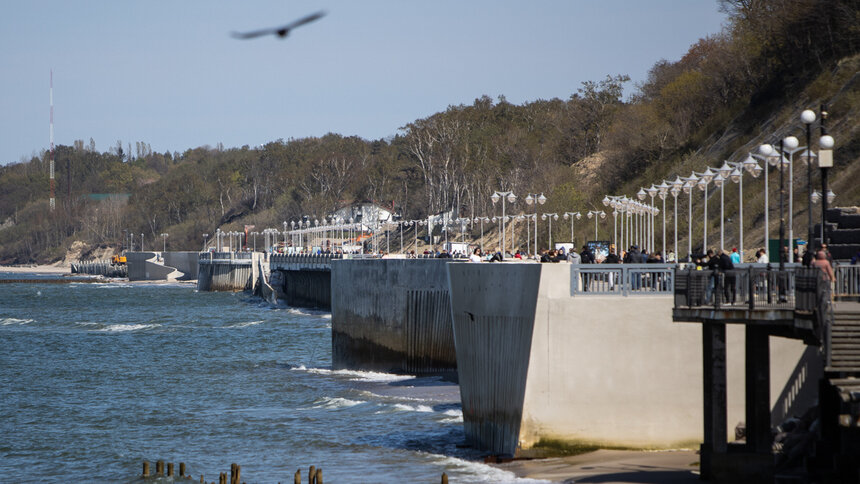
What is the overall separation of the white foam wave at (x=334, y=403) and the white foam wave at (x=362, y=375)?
320cm

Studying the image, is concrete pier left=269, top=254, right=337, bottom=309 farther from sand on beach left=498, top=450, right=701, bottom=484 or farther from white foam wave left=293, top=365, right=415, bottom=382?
sand on beach left=498, top=450, right=701, bottom=484

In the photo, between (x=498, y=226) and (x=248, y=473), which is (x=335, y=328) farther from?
(x=498, y=226)

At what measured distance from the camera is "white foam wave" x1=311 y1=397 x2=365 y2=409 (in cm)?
3259

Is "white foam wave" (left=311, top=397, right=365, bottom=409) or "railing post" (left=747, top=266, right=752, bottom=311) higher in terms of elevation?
"railing post" (left=747, top=266, right=752, bottom=311)

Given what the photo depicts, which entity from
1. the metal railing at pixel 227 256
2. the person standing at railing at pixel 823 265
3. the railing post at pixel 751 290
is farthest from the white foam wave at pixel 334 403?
the metal railing at pixel 227 256

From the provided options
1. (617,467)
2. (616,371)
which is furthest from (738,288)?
(617,467)

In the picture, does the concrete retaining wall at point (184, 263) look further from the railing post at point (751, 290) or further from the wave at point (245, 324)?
the railing post at point (751, 290)

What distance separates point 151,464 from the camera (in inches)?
1030

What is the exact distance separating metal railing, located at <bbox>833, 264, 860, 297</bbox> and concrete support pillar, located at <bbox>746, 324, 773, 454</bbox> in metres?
1.39

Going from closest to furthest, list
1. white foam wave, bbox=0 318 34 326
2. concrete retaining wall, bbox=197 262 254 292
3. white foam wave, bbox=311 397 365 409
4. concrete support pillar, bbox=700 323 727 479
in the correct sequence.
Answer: concrete support pillar, bbox=700 323 727 479 < white foam wave, bbox=311 397 365 409 < white foam wave, bbox=0 318 34 326 < concrete retaining wall, bbox=197 262 254 292

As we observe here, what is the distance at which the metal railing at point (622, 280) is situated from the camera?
2030 centimetres

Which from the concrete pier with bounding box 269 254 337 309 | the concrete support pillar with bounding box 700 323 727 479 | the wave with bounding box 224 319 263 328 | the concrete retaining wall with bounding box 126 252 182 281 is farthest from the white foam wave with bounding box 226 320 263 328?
the concrete retaining wall with bounding box 126 252 182 281

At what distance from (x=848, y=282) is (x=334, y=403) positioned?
18.8m

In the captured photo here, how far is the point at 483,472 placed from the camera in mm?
20531
